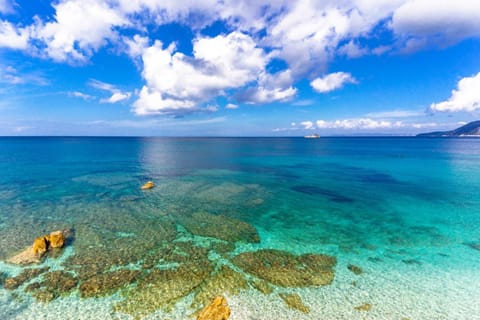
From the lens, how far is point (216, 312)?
10492 mm

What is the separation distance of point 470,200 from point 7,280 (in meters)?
47.3

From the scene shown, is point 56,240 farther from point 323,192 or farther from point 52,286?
point 323,192

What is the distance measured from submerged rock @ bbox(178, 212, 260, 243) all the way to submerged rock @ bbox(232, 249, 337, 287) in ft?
8.71

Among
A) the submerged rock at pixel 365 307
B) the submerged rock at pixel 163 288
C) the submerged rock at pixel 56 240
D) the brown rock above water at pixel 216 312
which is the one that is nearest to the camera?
the brown rock above water at pixel 216 312

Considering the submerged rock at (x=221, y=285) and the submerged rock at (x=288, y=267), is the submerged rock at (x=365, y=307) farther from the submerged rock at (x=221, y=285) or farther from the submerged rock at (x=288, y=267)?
the submerged rock at (x=221, y=285)

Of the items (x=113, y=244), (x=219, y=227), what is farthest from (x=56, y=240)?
(x=219, y=227)

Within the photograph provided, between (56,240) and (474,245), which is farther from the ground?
(56,240)

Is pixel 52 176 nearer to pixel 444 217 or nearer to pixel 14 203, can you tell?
pixel 14 203

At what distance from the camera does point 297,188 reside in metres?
36.7

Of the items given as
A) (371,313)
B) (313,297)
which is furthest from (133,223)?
(371,313)

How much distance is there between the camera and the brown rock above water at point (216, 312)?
10357 millimetres

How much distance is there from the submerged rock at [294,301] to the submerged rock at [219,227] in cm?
645

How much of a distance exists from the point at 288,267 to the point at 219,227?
8.13 m

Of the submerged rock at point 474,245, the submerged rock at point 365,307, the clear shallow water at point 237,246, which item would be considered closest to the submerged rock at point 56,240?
the clear shallow water at point 237,246
